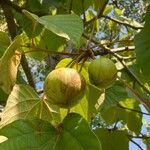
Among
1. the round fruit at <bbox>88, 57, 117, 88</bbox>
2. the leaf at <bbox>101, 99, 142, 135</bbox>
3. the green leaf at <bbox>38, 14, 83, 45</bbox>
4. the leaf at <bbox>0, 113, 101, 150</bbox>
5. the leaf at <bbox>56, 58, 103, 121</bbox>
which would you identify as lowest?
the leaf at <bbox>101, 99, 142, 135</bbox>

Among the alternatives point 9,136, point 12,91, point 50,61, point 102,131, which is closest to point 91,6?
point 50,61

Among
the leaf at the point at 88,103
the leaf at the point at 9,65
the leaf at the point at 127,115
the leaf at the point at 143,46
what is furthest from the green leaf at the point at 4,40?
the leaf at the point at 127,115

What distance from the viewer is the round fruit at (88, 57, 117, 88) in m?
1.32

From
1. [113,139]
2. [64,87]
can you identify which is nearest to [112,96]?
[113,139]

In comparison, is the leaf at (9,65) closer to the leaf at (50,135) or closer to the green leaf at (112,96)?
the leaf at (50,135)

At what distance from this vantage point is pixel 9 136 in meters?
1.24

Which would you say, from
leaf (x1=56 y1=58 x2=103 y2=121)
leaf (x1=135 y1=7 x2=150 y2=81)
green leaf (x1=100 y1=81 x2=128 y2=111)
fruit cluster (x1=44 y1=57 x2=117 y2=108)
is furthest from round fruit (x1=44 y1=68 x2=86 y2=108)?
green leaf (x1=100 y1=81 x2=128 y2=111)

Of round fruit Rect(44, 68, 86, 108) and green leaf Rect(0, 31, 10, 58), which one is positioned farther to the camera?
green leaf Rect(0, 31, 10, 58)

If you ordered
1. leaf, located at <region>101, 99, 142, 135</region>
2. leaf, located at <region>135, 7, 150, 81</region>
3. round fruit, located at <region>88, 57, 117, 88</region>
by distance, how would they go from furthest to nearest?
leaf, located at <region>101, 99, 142, 135</region>, leaf, located at <region>135, 7, 150, 81</region>, round fruit, located at <region>88, 57, 117, 88</region>

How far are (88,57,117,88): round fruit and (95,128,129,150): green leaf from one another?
71cm

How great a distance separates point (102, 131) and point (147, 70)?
1.48 ft

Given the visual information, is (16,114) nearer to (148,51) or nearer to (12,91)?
(12,91)

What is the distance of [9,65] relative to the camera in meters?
1.37

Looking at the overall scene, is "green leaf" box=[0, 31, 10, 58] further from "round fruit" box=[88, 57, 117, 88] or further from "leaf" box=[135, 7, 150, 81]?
"leaf" box=[135, 7, 150, 81]
